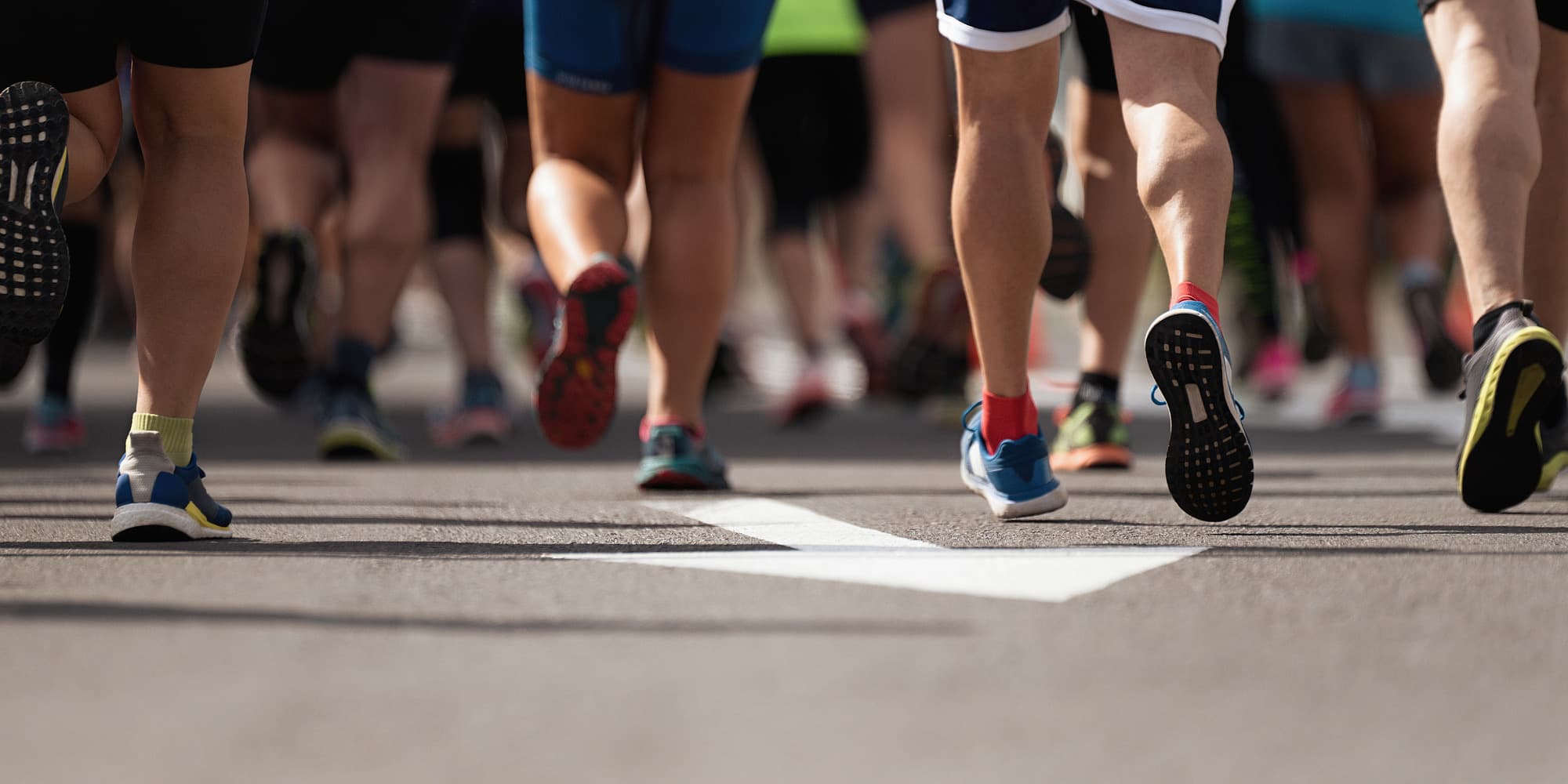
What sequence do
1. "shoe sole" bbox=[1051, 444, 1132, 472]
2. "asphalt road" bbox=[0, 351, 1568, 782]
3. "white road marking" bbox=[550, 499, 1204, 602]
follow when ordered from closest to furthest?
"asphalt road" bbox=[0, 351, 1568, 782] → "white road marking" bbox=[550, 499, 1204, 602] → "shoe sole" bbox=[1051, 444, 1132, 472]

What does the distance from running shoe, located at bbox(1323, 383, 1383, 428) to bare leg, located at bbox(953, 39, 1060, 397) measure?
10.2 ft

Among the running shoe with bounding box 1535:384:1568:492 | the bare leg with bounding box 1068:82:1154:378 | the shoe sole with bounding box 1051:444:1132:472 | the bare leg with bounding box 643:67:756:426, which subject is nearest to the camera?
the running shoe with bounding box 1535:384:1568:492

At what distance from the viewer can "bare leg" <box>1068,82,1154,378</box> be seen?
197 inches

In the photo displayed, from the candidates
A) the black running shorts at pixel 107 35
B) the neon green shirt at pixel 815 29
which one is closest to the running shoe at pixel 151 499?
the black running shorts at pixel 107 35

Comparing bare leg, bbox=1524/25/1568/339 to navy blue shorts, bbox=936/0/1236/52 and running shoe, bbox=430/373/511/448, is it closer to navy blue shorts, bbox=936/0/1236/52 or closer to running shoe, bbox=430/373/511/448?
navy blue shorts, bbox=936/0/1236/52

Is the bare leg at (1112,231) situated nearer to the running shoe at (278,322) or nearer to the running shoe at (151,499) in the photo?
the running shoe at (278,322)

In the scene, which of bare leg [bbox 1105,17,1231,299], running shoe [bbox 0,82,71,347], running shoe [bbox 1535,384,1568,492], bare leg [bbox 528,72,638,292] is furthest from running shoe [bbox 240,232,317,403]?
running shoe [bbox 1535,384,1568,492]

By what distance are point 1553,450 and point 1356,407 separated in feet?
8.87

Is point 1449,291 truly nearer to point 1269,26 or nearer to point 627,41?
point 1269,26

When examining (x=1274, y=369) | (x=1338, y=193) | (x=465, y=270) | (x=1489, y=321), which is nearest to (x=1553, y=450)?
(x=1489, y=321)

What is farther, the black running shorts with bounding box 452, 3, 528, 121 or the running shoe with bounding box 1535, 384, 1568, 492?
the black running shorts with bounding box 452, 3, 528, 121

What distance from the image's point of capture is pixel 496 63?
21.4ft

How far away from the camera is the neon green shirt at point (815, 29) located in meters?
7.36

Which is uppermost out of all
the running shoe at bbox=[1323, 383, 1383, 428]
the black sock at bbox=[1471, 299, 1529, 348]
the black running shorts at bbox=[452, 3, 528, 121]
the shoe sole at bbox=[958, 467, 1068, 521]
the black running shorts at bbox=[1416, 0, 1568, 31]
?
the black running shorts at bbox=[1416, 0, 1568, 31]
